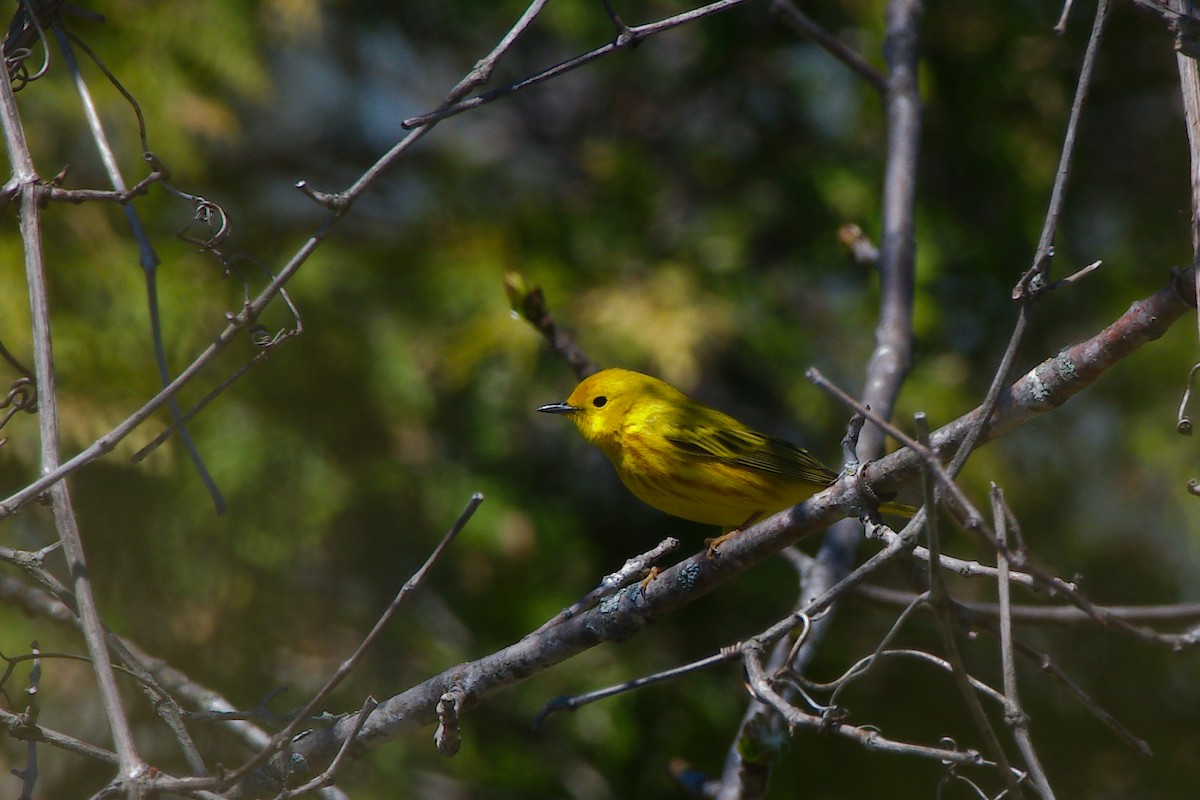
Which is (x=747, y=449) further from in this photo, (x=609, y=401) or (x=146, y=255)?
(x=146, y=255)

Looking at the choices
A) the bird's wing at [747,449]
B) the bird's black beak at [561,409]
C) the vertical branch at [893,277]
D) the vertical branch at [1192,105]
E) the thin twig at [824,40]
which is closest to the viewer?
the vertical branch at [1192,105]

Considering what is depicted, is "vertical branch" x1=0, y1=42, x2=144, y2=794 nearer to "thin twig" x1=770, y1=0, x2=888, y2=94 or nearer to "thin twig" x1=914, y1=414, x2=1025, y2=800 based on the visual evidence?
"thin twig" x1=914, y1=414, x2=1025, y2=800

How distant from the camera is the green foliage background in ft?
12.3

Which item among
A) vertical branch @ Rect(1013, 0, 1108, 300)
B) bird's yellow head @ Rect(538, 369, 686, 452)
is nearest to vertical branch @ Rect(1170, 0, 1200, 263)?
vertical branch @ Rect(1013, 0, 1108, 300)

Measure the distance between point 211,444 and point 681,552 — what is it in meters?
1.90

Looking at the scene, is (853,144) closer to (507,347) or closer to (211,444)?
(507,347)

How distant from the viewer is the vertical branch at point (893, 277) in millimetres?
2963

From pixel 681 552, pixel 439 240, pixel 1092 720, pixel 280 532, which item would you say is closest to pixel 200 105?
pixel 439 240

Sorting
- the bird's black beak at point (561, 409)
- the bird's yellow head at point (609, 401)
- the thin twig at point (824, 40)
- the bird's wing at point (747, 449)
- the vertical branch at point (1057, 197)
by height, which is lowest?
the bird's black beak at point (561, 409)

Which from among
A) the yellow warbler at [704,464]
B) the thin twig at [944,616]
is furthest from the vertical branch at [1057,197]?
the yellow warbler at [704,464]

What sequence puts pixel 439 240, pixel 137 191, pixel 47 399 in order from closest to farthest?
pixel 47 399, pixel 137 191, pixel 439 240

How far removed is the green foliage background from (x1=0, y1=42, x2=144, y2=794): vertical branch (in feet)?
6.02

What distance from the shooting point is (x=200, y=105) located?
→ 4.03 metres

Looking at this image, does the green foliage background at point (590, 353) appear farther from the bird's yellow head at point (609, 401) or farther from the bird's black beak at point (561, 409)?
the bird's black beak at point (561, 409)
